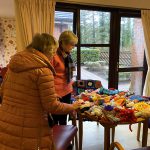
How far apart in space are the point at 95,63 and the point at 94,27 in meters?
0.63

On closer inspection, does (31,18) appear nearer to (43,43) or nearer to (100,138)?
(43,43)

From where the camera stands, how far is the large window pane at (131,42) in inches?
154

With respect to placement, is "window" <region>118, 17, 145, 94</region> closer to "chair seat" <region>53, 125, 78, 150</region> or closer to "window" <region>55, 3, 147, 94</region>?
"window" <region>55, 3, 147, 94</region>

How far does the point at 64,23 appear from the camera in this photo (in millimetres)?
3463

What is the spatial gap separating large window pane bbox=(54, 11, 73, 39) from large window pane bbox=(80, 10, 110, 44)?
0.21m

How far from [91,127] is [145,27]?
1.97 m

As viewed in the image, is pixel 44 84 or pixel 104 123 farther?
pixel 104 123

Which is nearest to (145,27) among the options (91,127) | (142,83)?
(142,83)

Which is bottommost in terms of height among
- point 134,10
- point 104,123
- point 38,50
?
point 104,123

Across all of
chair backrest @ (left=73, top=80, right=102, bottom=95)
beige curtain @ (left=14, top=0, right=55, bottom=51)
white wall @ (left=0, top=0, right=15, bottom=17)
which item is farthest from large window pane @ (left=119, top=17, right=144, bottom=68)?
white wall @ (left=0, top=0, right=15, bottom=17)

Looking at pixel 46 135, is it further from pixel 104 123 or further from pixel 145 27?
pixel 145 27

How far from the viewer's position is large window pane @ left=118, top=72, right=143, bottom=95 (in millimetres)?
4062

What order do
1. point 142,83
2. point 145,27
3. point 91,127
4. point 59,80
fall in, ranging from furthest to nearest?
point 142,83 < point 145,27 < point 91,127 < point 59,80

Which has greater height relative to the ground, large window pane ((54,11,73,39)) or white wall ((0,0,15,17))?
white wall ((0,0,15,17))
